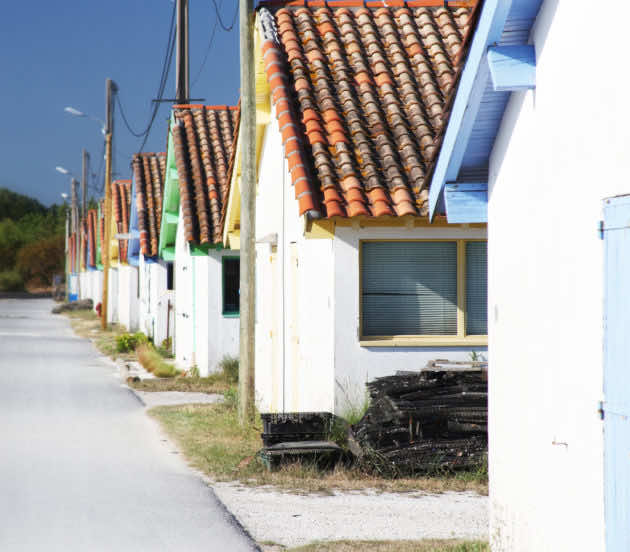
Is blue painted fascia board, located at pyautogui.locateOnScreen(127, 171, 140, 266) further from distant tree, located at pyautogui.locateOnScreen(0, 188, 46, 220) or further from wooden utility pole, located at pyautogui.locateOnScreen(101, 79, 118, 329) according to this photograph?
distant tree, located at pyautogui.locateOnScreen(0, 188, 46, 220)

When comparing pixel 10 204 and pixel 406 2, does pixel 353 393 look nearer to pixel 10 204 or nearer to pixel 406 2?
pixel 406 2

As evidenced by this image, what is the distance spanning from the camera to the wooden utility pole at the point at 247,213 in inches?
537

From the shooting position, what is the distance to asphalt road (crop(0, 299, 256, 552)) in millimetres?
8055

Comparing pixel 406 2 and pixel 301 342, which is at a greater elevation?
pixel 406 2

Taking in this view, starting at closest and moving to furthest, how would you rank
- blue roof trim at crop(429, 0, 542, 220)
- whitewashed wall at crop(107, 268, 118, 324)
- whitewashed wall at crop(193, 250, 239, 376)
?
blue roof trim at crop(429, 0, 542, 220) → whitewashed wall at crop(193, 250, 239, 376) → whitewashed wall at crop(107, 268, 118, 324)

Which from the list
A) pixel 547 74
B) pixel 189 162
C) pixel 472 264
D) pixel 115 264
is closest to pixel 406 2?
pixel 472 264

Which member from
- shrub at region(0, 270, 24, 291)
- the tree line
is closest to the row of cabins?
shrub at region(0, 270, 24, 291)

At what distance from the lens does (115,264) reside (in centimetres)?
4666

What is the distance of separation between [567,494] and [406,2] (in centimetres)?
1167

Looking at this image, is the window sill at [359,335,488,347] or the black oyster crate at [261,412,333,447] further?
the window sill at [359,335,488,347]

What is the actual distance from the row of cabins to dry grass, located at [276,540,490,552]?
488 mm

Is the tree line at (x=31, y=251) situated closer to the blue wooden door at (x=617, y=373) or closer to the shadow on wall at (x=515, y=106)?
the shadow on wall at (x=515, y=106)

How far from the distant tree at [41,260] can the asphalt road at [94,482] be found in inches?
3984

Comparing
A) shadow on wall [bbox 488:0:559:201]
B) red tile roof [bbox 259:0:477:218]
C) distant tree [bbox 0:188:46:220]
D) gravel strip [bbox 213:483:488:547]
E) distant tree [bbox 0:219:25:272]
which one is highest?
distant tree [bbox 0:188:46:220]
